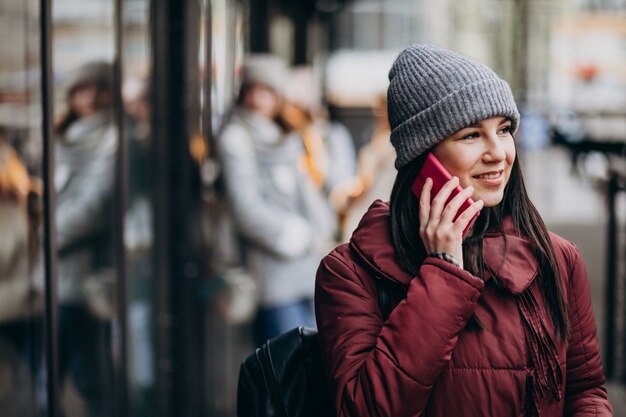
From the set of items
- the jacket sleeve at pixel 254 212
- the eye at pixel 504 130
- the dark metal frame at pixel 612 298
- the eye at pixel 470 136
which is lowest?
the dark metal frame at pixel 612 298

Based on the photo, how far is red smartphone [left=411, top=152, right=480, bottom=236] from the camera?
6.27ft

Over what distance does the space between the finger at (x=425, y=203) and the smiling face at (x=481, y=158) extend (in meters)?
0.06

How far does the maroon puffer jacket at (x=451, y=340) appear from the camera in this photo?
182 cm

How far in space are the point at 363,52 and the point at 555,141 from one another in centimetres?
1725

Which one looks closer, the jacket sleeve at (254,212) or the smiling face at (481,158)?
the smiling face at (481,158)

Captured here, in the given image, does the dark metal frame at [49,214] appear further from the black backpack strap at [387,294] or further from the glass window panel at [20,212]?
the black backpack strap at [387,294]

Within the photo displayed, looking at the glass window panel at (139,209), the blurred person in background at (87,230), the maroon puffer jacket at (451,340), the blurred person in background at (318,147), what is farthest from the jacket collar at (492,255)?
the blurred person in background at (318,147)

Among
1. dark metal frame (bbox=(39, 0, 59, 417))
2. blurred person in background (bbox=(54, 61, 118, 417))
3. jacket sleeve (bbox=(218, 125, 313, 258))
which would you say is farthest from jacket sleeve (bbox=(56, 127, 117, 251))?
jacket sleeve (bbox=(218, 125, 313, 258))

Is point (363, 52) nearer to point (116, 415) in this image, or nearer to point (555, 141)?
point (555, 141)

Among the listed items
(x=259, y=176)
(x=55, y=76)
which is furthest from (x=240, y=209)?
(x=55, y=76)

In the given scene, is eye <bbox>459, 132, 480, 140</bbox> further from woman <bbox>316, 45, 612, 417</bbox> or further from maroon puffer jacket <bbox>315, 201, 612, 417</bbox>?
maroon puffer jacket <bbox>315, 201, 612, 417</bbox>

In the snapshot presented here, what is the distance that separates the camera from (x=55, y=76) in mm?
3025

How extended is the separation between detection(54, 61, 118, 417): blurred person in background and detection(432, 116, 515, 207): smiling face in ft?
4.89

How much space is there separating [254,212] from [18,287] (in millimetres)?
2541
